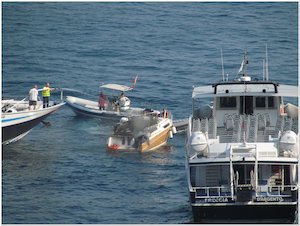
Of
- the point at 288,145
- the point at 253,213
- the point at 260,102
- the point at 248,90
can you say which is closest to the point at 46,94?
the point at 248,90

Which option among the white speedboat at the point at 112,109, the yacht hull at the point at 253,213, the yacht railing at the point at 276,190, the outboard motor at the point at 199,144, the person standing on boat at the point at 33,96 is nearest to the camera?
the yacht hull at the point at 253,213

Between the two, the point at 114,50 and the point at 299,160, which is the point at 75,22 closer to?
the point at 114,50

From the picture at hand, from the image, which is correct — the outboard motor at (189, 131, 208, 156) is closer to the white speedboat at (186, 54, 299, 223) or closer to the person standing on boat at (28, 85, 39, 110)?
the white speedboat at (186, 54, 299, 223)

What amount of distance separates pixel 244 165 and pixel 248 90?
20.0ft

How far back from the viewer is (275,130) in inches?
2039

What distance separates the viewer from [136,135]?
204 feet

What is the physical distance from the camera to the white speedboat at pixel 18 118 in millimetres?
61375

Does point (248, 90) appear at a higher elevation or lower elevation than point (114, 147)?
higher

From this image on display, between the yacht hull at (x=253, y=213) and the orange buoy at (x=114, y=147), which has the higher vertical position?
the orange buoy at (x=114, y=147)

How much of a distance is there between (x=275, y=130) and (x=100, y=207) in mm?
8478

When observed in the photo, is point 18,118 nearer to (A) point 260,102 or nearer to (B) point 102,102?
(B) point 102,102

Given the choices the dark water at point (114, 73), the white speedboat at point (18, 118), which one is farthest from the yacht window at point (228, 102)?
the white speedboat at point (18, 118)

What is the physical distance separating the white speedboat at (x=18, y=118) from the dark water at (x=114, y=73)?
35.0 inches

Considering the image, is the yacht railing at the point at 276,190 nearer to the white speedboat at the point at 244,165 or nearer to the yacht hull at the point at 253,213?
the white speedboat at the point at 244,165
